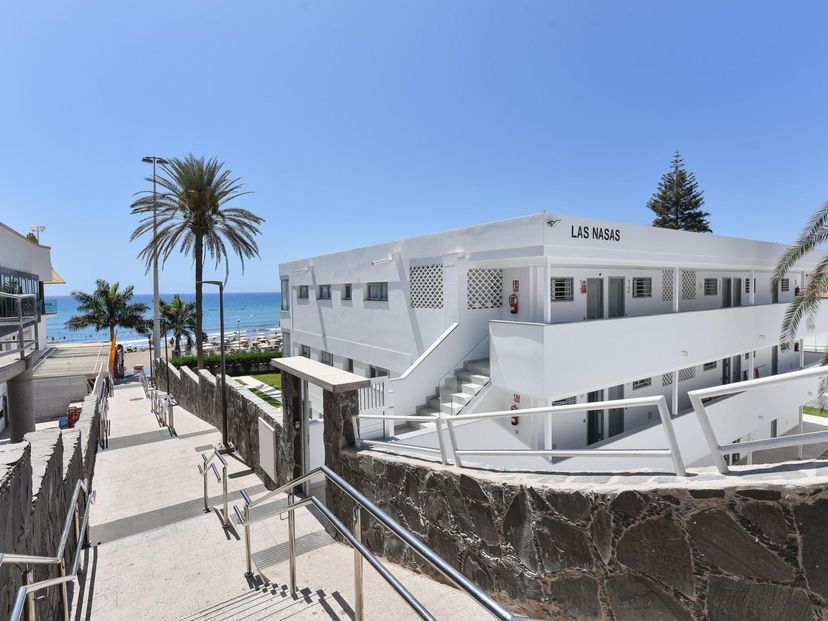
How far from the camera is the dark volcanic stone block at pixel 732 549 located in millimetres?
3006

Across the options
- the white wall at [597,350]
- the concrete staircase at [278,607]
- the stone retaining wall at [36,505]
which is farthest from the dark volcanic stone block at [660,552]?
the white wall at [597,350]

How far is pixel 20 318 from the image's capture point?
9469mm

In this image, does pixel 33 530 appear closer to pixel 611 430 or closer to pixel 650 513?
pixel 650 513

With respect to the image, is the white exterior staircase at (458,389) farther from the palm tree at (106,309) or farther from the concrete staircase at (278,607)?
the palm tree at (106,309)

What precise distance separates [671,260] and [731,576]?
39.3 feet

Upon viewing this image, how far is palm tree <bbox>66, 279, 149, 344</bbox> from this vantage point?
39.2 metres

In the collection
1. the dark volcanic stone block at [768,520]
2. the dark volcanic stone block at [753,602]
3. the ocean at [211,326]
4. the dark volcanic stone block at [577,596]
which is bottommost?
the ocean at [211,326]

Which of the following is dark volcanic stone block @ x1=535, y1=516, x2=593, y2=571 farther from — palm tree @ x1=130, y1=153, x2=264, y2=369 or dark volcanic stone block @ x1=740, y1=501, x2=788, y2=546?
palm tree @ x1=130, y1=153, x2=264, y2=369

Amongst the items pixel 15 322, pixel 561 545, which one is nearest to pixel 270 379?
pixel 15 322

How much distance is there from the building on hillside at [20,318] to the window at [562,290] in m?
11.9

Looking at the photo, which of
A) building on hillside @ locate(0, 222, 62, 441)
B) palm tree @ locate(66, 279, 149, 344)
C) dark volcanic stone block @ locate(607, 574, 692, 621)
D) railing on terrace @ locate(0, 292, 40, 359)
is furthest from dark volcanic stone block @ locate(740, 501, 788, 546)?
palm tree @ locate(66, 279, 149, 344)

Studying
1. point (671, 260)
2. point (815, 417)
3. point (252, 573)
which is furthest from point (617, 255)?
point (815, 417)

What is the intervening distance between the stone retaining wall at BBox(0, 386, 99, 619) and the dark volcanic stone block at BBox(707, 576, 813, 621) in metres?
4.66

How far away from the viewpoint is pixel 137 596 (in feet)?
16.7
